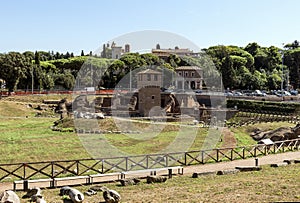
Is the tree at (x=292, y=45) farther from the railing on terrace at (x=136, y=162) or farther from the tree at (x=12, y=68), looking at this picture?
the railing on terrace at (x=136, y=162)

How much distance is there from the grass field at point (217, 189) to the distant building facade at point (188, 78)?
67670 millimetres

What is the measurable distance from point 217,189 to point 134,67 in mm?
69564

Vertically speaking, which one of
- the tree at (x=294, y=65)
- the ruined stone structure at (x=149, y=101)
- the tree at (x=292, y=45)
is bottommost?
the ruined stone structure at (x=149, y=101)

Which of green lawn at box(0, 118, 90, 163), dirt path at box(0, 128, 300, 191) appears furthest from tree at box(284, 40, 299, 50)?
dirt path at box(0, 128, 300, 191)

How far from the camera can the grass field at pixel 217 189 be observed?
15.3 meters

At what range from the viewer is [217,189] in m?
16.9

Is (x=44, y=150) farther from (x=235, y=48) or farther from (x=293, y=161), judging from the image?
(x=235, y=48)

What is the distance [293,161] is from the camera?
24.4m

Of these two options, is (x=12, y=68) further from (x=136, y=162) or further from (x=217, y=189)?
(x=217, y=189)

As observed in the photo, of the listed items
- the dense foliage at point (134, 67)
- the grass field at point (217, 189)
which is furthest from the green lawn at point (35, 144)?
the dense foliage at point (134, 67)

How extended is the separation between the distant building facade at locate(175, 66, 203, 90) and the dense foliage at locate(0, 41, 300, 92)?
1.72 metres

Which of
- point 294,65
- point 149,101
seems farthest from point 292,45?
point 149,101

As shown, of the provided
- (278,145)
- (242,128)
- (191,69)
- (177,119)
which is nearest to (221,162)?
(278,145)

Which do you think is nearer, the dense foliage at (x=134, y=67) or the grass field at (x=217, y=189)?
the grass field at (x=217, y=189)
